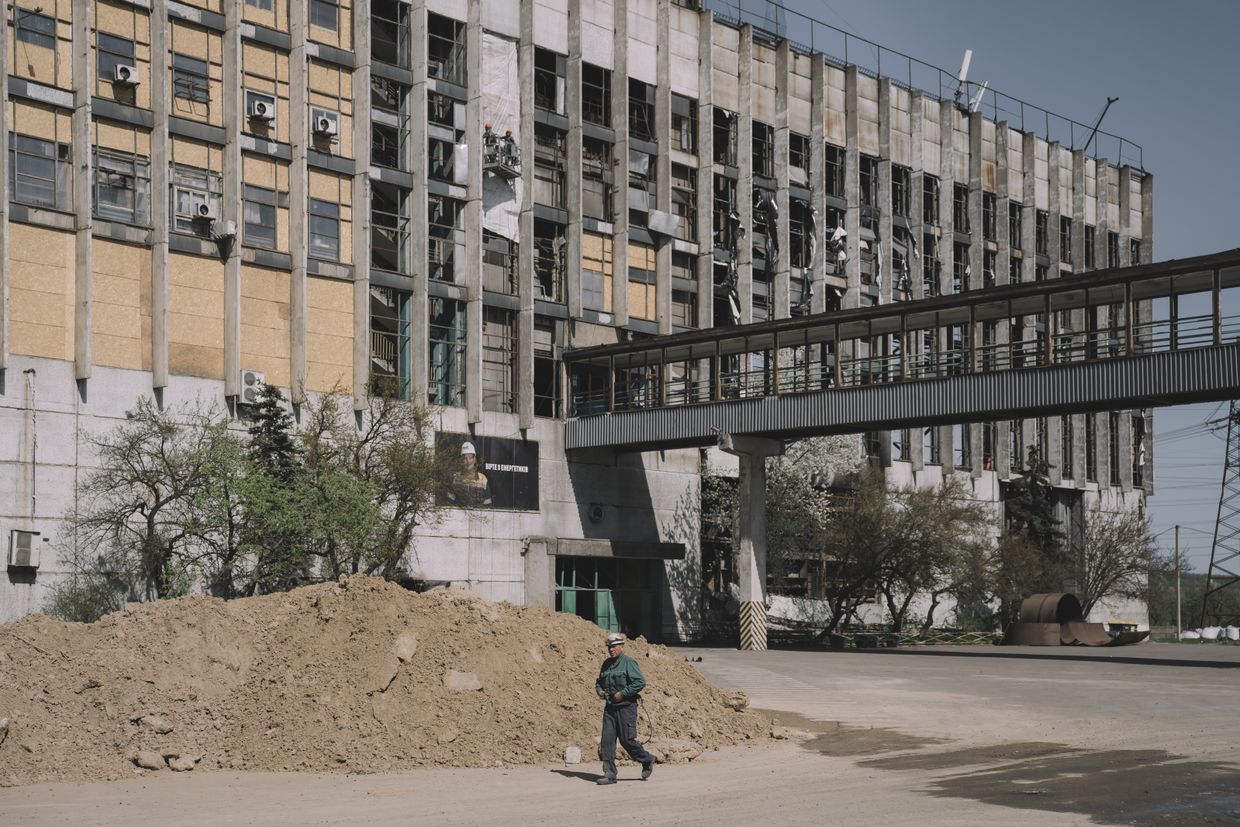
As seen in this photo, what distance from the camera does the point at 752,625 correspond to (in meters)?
49.0

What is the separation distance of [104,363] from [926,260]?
40.8 m

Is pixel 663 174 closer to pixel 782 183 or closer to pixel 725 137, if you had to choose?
pixel 725 137

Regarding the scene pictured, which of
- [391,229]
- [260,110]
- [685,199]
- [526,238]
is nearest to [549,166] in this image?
[526,238]

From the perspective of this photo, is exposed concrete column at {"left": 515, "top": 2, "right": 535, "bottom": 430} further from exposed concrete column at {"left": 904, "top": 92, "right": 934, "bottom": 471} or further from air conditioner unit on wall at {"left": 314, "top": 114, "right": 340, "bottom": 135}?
exposed concrete column at {"left": 904, "top": 92, "right": 934, "bottom": 471}

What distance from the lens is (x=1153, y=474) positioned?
80.6m

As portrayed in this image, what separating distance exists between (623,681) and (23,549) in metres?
26.3

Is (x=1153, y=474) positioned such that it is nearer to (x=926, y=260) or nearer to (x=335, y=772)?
(x=926, y=260)

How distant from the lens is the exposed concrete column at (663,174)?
57094mm

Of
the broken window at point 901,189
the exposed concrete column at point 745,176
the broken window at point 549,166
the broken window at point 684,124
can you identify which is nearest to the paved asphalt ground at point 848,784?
the broken window at point 549,166

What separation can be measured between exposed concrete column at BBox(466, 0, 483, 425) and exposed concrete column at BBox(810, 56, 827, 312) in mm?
17602

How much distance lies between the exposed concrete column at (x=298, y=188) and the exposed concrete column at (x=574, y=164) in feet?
34.4

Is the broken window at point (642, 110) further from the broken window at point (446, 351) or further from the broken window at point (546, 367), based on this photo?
the broken window at point (446, 351)

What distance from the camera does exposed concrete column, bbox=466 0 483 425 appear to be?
165 ft

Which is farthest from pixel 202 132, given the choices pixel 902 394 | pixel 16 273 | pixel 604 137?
pixel 902 394
